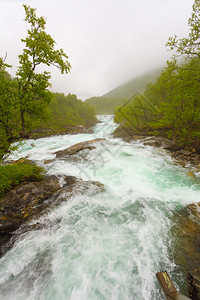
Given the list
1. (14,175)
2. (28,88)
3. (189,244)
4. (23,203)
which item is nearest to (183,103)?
(189,244)

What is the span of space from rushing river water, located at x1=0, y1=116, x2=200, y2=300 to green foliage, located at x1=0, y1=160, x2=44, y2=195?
134 inches

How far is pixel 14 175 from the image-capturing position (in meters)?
8.66

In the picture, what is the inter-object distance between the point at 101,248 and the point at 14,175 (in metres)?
7.62

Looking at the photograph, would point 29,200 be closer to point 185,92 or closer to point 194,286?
point 194,286

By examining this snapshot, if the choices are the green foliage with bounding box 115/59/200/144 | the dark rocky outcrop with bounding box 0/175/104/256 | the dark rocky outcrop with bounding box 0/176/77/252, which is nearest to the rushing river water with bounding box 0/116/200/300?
the dark rocky outcrop with bounding box 0/175/104/256

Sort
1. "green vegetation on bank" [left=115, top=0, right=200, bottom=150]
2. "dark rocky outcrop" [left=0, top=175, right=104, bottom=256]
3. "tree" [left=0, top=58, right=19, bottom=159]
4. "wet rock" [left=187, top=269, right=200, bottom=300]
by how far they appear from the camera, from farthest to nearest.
→ "green vegetation on bank" [left=115, top=0, right=200, bottom=150], "tree" [left=0, top=58, right=19, bottom=159], "dark rocky outcrop" [left=0, top=175, right=104, bottom=256], "wet rock" [left=187, top=269, right=200, bottom=300]

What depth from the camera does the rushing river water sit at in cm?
430

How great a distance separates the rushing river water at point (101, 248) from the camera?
4301mm

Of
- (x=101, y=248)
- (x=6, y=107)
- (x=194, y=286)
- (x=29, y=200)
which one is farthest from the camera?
(x=29, y=200)

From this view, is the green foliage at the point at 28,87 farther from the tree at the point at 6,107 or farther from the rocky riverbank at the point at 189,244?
the rocky riverbank at the point at 189,244

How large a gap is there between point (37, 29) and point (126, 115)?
86.0 ft

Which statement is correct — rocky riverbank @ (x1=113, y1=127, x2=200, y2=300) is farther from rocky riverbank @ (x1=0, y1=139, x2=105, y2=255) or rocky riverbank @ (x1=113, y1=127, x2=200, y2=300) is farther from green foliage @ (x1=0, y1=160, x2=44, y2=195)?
green foliage @ (x1=0, y1=160, x2=44, y2=195)

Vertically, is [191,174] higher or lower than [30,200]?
lower

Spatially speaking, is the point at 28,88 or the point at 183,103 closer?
the point at 28,88
